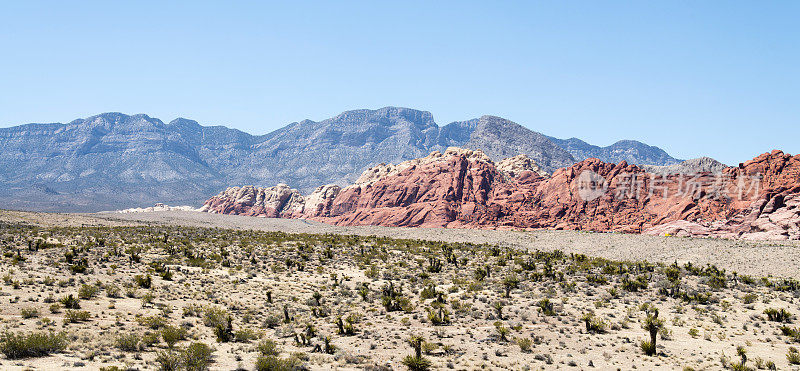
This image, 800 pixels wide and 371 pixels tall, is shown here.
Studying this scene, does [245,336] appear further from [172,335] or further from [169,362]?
[169,362]

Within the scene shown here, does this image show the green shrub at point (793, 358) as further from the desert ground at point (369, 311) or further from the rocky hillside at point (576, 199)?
the rocky hillside at point (576, 199)

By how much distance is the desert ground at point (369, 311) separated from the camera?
60.0ft

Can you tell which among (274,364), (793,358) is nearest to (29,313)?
(274,364)

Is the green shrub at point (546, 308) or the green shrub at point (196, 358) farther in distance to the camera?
the green shrub at point (546, 308)

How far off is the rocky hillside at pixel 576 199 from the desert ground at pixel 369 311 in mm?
25828

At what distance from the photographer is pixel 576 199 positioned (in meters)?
95.8

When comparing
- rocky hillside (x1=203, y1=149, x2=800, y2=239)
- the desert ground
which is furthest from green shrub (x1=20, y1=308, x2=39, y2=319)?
rocky hillside (x1=203, y1=149, x2=800, y2=239)

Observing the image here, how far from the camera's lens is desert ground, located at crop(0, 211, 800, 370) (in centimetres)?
1828

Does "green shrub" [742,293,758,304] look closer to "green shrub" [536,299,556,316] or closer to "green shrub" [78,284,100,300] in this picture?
"green shrub" [536,299,556,316]

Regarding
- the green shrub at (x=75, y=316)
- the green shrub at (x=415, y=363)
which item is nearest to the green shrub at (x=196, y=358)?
the green shrub at (x=75, y=316)

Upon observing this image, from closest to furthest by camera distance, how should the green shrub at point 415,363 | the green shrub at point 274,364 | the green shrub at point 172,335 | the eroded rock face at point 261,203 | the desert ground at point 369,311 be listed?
the green shrub at point 274,364, the green shrub at point 415,363, the desert ground at point 369,311, the green shrub at point 172,335, the eroded rock face at point 261,203

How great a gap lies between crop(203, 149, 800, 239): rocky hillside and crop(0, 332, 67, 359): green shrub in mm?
72177

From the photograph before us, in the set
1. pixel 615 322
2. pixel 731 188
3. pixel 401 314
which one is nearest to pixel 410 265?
pixel 401 314

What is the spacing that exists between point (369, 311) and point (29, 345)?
14801 millimetres
